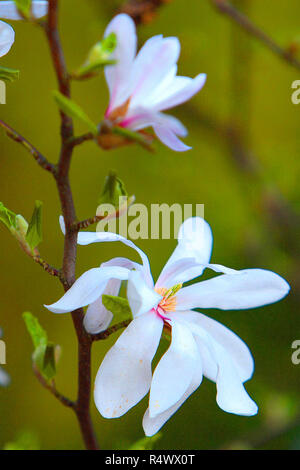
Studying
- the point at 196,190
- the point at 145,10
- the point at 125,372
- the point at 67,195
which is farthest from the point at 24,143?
the point at 196,190

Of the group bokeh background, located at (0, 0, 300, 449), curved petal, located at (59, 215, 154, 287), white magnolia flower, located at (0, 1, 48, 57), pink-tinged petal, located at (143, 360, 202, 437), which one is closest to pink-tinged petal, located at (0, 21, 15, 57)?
white magnolia flower, located at (0, 1, 48, 57)

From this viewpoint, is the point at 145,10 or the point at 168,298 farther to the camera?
the point at 145,10

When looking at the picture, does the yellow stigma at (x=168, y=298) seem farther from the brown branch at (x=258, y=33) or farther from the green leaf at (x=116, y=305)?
the brown branch at (x=258, y=33)

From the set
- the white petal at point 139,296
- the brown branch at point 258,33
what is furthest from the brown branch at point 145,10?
the white petal at point 139,296

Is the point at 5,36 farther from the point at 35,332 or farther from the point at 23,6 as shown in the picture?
the point at 35,332

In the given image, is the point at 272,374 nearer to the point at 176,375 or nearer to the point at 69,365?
the point at 69,365

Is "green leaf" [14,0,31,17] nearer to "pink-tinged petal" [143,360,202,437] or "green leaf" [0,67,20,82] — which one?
"green leaf" [0,67,20,82]
